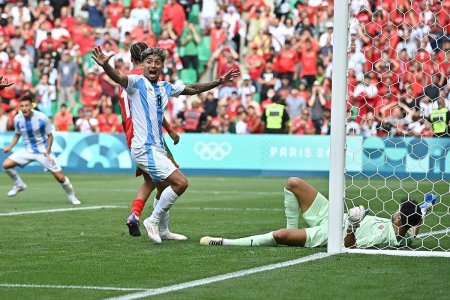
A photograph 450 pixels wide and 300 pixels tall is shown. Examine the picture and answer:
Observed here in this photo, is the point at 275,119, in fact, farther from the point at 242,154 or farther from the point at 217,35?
the point at 217,35

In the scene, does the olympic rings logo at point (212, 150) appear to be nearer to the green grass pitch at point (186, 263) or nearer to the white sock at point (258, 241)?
the green grass pitch at point (186, 263)

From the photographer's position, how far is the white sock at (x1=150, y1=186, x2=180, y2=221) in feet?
36.3

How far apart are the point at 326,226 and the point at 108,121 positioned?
18.6 m

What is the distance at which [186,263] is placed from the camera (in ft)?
30.5

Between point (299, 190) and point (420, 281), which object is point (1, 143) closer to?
point (299, 190)

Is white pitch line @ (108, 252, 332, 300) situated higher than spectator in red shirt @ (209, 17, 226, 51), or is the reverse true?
spectator in red shirt @ (209, 17, 226, 51)

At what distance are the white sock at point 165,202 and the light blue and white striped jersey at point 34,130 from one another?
810cm

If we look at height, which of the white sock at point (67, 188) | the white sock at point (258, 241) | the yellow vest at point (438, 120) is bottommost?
the white sock at point (67, 188)

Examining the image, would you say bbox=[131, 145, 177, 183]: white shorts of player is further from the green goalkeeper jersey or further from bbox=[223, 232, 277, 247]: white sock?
the green goalkeeper jersey

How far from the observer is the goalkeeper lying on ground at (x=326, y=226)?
10.1 m

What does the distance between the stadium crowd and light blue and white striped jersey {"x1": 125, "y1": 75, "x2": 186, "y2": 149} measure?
14.4 meters

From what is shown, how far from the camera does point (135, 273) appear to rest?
8.60m

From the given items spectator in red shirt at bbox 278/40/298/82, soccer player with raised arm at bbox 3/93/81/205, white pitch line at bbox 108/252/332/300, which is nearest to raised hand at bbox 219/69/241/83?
white pitch line at bbox 108/252/332/300

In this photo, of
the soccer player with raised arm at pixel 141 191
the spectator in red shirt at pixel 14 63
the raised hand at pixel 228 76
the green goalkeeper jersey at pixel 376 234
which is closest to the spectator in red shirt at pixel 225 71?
the spectator in red shirt at pixel 14 63
